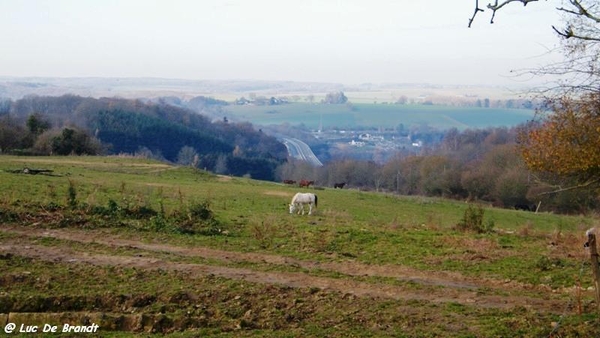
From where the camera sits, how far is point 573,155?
1278cm

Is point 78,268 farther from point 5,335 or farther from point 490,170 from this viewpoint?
point 490,170

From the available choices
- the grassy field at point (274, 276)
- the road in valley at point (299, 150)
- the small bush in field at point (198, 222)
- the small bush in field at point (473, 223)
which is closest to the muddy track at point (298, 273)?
the grassy field at point (274, 276)

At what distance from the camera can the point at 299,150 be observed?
17200 centimetres

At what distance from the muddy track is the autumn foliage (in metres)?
2.96

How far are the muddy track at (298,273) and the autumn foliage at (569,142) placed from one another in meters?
2.96

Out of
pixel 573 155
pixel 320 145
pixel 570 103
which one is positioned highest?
pixel 570 103

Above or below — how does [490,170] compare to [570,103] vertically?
below

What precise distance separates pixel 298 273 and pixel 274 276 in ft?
1.94

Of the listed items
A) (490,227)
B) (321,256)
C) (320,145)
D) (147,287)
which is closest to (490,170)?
(490,227)

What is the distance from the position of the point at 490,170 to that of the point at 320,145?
380ft

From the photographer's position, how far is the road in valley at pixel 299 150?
158 metres

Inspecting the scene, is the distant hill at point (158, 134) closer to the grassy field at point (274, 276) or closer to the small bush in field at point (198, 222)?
the small bush in field at point (198, 222)

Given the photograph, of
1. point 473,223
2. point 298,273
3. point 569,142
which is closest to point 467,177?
point 473,223

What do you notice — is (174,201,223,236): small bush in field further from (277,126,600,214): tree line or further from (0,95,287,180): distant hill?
(0,95,287,180): distant hill
